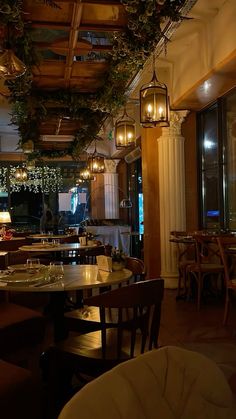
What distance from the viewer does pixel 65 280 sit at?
2611 mm

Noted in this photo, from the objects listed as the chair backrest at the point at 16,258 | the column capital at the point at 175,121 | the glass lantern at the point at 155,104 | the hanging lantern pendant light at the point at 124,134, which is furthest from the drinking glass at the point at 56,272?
the column capital at the point at 175,121

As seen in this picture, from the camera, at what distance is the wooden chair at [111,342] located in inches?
79.6

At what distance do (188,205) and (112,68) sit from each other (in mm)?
3209

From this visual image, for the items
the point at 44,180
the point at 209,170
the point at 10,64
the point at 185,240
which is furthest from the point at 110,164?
the point at 10,64

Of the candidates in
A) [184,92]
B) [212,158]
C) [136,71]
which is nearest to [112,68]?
[136,71]

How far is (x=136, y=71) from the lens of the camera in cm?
428

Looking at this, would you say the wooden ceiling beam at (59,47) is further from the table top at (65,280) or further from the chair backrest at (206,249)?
the chair backrest at (206,249)

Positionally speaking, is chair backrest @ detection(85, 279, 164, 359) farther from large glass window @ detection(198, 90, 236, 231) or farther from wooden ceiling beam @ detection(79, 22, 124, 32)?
large glass window @ detection(198, 90, 236, 231)

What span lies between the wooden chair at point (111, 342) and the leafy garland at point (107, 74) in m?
2.05

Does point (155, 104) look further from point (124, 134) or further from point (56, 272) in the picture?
point (56, 272)

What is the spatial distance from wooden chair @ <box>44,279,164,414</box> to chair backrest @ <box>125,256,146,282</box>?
0.70 m

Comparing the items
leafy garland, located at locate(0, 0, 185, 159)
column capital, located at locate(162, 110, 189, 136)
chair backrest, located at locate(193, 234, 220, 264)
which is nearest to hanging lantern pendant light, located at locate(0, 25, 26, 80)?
leafy garland, located at locate(0, 0, 185, 159)

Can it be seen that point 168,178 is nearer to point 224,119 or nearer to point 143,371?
point 224,119

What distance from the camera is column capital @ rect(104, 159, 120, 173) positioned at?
11.7 meters
